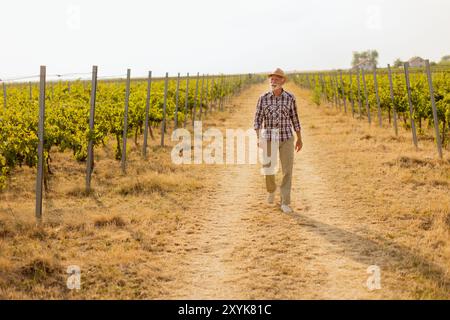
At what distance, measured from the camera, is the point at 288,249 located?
5598mm

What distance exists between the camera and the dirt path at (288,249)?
15.0 feet

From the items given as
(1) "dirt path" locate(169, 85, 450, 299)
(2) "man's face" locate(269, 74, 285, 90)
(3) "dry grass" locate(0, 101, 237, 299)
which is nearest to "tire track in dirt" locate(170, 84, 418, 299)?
(1) "dirt path" locate(169, 85, 450, 299)

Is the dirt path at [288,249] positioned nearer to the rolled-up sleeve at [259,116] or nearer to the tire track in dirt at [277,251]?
the tire track in dirt at [277,251]

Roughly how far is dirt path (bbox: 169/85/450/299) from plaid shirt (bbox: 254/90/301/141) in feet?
3.92

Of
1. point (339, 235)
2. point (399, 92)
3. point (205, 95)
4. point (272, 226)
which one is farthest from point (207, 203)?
point (205, 95)

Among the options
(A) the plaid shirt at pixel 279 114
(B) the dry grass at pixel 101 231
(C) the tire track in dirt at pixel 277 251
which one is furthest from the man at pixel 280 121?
(B) the dry grass at pixel 101 231

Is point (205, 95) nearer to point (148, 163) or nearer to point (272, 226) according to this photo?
point (148, 163)

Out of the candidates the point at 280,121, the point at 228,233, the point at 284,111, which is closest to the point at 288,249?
the point at 228,233

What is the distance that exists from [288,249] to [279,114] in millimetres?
2116

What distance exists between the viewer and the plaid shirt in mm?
6855

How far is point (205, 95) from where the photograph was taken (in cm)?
2247

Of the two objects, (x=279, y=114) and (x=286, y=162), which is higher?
(x=279, y=114)

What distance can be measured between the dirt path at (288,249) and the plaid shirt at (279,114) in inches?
47.1

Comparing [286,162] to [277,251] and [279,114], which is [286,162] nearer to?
[279,114]
